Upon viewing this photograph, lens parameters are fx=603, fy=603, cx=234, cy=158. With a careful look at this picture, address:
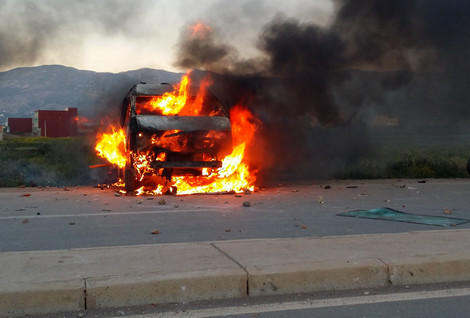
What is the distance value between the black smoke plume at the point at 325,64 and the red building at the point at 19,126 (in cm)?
5907

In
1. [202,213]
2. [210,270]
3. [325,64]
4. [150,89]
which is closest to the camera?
[210,270]

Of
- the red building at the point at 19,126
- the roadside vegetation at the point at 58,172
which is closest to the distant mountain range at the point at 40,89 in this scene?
the red building at the point at 19,126

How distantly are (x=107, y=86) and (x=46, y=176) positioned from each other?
3.23 metres

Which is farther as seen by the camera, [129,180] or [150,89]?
[150,89]

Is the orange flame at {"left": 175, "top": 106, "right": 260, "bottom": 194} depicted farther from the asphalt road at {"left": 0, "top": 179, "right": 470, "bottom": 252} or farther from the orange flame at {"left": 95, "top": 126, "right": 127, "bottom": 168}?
the orange flame at {"left": 95, "top": 126, "right": 127, "bottom": 168}

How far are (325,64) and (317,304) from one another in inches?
523

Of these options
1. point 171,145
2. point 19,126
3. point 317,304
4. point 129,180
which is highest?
point 19,126

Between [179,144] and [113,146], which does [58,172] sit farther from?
[179,144]

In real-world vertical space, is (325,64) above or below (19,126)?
above

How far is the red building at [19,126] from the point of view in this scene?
71619 mm

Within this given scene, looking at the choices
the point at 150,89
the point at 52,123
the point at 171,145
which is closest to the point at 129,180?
the point at 171,145

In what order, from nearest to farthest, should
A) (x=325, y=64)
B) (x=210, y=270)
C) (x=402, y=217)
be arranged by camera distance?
(x=210, y=270), (x=402, y=217), (x=325, y=64)

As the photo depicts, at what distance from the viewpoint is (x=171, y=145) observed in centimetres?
1202

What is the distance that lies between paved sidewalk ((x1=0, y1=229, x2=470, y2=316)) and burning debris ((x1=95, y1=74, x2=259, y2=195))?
5711mm
